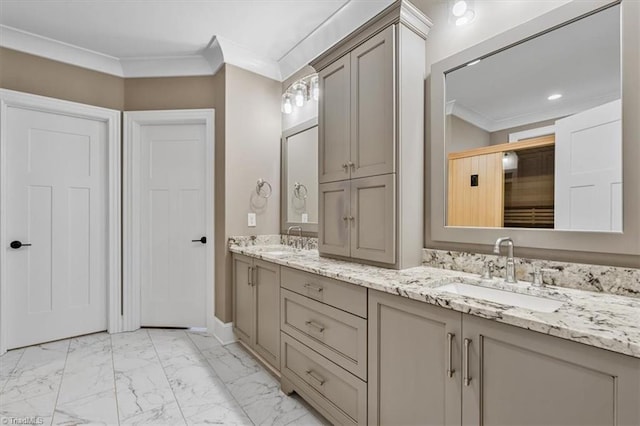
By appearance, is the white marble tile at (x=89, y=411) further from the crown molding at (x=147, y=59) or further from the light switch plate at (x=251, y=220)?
the crown molding at (x=147, y=59)

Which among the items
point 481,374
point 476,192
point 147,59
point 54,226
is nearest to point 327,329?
point 481,374

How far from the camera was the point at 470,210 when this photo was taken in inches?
65.4

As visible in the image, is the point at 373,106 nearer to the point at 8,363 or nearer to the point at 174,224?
the point at 174,224

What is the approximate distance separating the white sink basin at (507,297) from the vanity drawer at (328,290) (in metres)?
0.37

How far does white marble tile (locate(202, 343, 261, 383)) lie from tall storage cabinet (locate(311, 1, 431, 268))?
1.13m

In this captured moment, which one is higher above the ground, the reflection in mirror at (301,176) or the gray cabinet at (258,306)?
the reflection in mirror at (301,176)

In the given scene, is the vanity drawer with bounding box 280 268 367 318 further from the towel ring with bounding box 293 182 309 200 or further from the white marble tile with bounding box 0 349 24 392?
the white marble tile with bounding box 0 349 24 392

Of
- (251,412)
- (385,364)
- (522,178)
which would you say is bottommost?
(251,412)

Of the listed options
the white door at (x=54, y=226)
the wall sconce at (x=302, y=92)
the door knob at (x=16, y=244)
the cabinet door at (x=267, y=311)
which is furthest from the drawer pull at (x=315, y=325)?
the door knob at (x=16, y=244)

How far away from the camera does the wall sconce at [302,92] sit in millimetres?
2658

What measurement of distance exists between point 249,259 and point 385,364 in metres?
1.43

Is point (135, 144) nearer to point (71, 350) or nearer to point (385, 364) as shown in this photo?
point (71, 350)

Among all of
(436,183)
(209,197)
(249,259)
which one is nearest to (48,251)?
(209,197)

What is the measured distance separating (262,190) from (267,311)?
4.12ft
